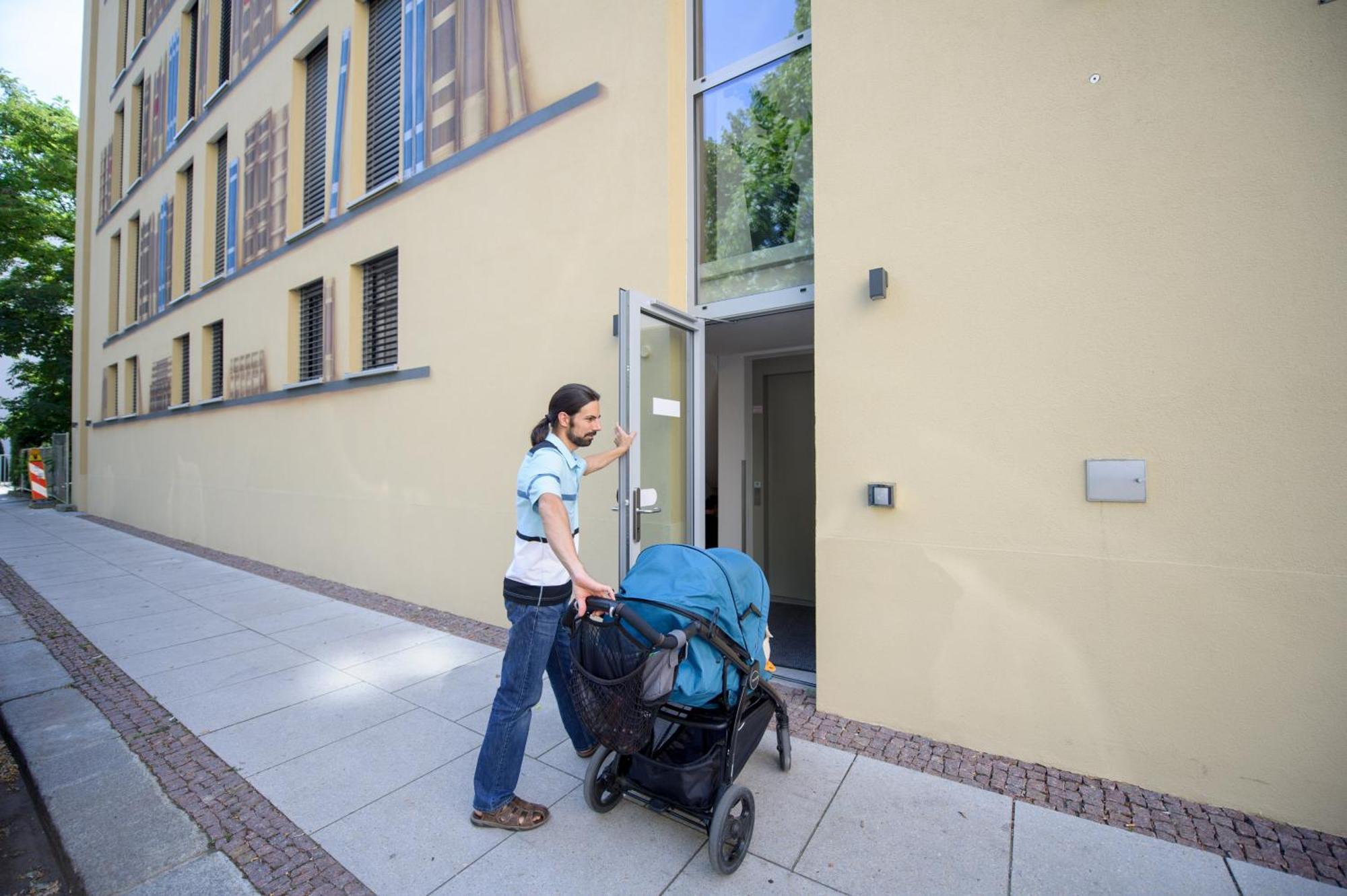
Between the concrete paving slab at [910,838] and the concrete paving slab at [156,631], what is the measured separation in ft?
18.4

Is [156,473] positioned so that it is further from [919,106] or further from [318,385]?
[919,106]

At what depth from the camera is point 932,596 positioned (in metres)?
3.33

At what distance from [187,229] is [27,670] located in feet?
36.4

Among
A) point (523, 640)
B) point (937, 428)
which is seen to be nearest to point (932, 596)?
point (937, 428)

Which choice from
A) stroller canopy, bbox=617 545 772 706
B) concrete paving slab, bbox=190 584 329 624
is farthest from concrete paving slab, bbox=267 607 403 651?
stroller canopy, bbox=617 545 772 706

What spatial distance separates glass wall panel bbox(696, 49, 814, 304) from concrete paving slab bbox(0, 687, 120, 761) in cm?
474

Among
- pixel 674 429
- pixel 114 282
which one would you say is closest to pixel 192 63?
pixel 114 282

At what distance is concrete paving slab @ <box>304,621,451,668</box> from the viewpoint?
4.88 metres

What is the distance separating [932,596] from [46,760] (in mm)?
4902

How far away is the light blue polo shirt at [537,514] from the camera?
8.50ft

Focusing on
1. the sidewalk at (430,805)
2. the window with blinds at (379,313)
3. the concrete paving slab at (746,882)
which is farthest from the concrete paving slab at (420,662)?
the window with blinds at (379,313)

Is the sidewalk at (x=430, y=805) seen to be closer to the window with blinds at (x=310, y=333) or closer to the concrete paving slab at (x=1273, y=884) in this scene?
the concrete paving slab at (x=1273, y=884)

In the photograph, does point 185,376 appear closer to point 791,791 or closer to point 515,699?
point 515,699

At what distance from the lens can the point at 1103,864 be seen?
7.84ft
